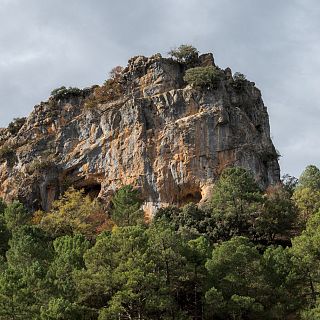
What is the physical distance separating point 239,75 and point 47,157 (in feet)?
84.4

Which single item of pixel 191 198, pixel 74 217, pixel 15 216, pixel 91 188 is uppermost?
pixel 91 188

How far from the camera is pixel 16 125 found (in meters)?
83.2

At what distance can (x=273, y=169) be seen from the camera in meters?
74.6

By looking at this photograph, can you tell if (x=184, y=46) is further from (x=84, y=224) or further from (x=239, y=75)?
(x=84, y=224)

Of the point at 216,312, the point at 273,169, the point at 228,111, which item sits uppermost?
the point at 228,111

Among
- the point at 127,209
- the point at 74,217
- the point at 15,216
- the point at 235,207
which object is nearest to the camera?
the point at 15,216

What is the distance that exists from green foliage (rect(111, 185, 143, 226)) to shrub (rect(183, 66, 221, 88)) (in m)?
18.2

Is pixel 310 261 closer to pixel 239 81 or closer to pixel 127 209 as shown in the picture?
pixel 127 209

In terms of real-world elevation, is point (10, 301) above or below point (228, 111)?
below

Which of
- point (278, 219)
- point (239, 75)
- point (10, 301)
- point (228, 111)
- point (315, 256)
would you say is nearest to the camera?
point (10, 301)

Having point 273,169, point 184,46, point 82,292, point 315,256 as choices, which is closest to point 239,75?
point 184,46

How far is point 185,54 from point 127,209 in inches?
1090

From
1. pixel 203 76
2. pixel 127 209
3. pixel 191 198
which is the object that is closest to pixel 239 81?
pixel 203 76

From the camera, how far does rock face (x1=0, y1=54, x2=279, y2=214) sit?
70.6m
